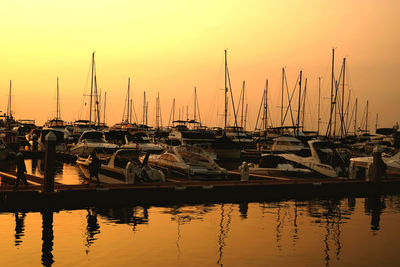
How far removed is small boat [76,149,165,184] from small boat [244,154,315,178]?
8.19 metres

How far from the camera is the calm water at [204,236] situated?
1633cm

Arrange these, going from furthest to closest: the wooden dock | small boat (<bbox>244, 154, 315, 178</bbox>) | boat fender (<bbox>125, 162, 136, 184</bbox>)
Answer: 1. small boat (<bbox>244, 154, 315, 178</bbox>)
2. boat fender (<bbox>125, 162, 136, 184</bbox>)
3. the wooden dock

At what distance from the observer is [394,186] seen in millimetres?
32188

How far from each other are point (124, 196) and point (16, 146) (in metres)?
32.0

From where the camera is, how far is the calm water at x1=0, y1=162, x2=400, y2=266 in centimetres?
1633

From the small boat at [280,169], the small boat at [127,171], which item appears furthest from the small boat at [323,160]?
the small boat at [127,171]

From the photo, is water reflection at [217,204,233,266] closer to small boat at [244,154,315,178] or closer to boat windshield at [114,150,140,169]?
boat windshield at [114,150,140,169]

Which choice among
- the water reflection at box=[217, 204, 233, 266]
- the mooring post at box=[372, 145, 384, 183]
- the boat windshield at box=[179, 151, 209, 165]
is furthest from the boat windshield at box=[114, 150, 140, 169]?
the mooring post at box=[372, 145, 384, 183]

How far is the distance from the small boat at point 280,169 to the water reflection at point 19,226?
15984mm

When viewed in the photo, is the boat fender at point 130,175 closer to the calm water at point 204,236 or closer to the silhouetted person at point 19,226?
the calm water at point 204,236

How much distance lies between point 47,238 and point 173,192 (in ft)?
27.2

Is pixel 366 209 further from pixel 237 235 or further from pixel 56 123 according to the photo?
pixel 56 123

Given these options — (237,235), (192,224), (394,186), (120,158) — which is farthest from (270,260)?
(394,186)

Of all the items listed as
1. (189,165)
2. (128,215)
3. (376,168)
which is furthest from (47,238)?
(376,168)
